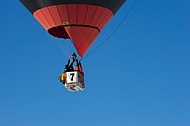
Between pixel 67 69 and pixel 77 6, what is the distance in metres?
2.24

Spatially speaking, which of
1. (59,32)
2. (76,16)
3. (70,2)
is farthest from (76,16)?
(59,32)

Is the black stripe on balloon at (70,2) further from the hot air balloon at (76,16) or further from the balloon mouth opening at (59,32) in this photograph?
the balloon mouth opening at (59,32)

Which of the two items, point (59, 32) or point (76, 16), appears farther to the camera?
point (59, 32)

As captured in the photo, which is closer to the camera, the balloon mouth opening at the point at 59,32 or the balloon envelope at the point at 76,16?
the balloon envelope at the point at 76,16

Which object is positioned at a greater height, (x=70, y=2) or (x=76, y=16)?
(x=70, y=2)

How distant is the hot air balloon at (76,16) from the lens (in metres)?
29.4

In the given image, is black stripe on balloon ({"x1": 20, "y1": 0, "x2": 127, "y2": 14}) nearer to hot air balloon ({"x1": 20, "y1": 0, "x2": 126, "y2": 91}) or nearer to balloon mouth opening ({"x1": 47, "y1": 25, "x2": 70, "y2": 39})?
hot air balloon ({"x1": 20, "y1": 0, "x2": 126, "y2": 91})

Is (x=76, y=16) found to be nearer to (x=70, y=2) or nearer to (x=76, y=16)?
(x=76, y=16)

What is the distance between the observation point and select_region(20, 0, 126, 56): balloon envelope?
96.4ft

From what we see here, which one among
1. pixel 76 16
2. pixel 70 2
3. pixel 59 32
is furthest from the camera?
pixel 59 32

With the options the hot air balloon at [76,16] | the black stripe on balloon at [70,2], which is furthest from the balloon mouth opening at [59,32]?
the black stripe on balloon at [70,2]

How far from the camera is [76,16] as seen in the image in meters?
29.5

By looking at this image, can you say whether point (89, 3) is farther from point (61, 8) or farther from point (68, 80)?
point (68, 80)

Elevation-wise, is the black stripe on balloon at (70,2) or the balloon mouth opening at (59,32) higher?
the black stripe on balloon at (70,2)
